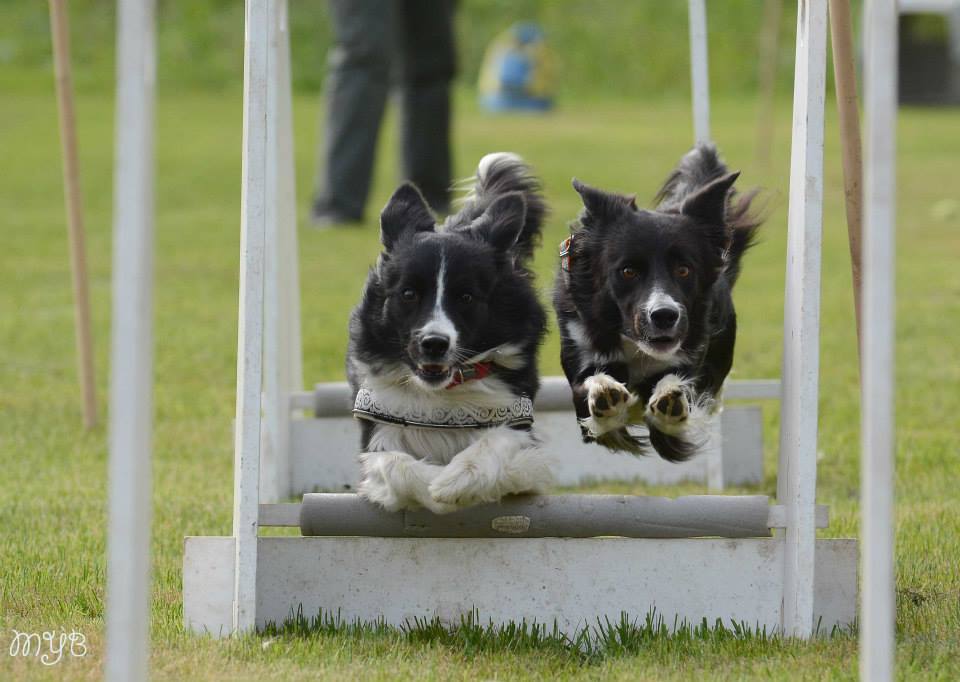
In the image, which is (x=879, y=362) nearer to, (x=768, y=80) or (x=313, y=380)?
(x=313, y=380)

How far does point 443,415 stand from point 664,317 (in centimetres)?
66

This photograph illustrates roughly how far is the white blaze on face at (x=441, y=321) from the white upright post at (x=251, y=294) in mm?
433

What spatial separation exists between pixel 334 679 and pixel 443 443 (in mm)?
844

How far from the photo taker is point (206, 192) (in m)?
14.4

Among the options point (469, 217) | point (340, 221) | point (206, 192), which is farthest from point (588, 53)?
point (469, 217)

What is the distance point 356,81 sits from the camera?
35.7 ft

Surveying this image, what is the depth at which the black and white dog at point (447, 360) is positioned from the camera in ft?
11.4

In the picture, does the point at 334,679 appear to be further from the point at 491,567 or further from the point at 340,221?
the point at 340,221

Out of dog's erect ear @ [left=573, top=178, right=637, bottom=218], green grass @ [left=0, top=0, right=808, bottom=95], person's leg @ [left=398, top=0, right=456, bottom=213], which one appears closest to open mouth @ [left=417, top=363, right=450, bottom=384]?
dog's erect ear @ [left=573, top=178, right=637, bottom=218]

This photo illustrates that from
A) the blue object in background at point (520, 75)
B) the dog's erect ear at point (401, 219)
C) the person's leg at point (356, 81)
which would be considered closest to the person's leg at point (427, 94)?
the person's leg at point (356, 81)

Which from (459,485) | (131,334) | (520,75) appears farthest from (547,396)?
(520,75)

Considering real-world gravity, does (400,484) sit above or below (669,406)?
below

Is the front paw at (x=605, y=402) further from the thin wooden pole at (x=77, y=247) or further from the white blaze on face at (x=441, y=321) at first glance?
the thin wooden pole at (x=77, y=247)

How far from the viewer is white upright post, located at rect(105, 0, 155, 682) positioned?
7.20ft
